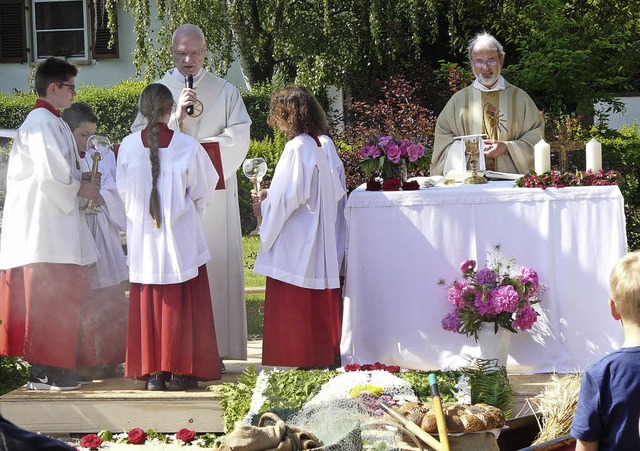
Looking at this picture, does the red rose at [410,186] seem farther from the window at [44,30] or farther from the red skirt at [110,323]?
the window at [44,30]

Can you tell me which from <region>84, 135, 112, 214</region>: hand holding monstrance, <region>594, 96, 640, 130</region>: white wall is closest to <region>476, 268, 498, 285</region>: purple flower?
<region>84, 135, 112, 214</region>: hand holding monstrance

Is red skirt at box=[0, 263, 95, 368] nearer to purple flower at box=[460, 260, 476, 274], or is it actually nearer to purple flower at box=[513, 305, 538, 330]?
purple flower at box=[460, 260, 476, 274]

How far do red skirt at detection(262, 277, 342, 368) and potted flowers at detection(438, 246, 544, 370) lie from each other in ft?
2.44

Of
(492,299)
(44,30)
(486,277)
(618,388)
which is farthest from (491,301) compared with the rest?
(44,30)

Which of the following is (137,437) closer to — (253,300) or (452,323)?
(452,323)

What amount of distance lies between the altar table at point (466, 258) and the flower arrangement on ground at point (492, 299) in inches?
6.6

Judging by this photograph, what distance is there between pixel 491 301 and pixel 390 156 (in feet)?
3.88

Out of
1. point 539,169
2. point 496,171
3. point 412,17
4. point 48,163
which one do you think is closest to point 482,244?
point 539,169

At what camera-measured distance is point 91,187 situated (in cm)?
655

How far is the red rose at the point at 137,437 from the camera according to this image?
5906 mm

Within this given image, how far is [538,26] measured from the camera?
12.9m

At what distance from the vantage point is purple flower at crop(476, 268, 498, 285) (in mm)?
6379

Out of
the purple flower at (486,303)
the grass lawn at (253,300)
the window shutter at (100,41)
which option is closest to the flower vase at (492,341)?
the purple flower at (486,303)

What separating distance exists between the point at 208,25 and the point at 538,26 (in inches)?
151
